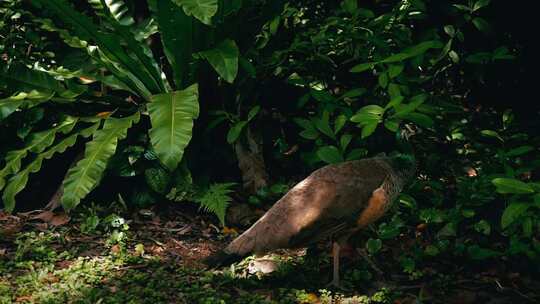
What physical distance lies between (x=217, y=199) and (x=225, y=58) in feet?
3.22

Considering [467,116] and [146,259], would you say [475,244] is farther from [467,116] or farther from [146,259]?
[146,259]

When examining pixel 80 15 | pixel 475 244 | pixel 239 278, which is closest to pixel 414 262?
pixel 475 244

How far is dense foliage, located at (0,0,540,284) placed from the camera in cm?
441

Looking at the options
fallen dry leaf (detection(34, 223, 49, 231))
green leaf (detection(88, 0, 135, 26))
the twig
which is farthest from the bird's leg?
green leaf (detection(88, 0, 135, 26))

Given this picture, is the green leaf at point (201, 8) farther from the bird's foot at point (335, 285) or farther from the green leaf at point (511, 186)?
the green leaf at point (511, 186)

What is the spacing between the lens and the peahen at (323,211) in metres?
3.74

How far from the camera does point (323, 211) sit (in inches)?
149

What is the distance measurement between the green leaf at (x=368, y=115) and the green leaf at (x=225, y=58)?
860 millimetres

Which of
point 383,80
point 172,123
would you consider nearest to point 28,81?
point 172,123

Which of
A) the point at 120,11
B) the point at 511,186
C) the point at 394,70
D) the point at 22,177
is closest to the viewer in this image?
the point at 511,186

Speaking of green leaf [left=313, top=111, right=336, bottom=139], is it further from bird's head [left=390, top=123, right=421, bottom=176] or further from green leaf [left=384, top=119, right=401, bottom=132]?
green leaf [left=384, top=119, right=401, bottom=132]

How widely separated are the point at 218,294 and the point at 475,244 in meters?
1.73

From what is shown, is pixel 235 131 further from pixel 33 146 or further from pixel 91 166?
pixel 33 146

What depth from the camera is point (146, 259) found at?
436 cm
